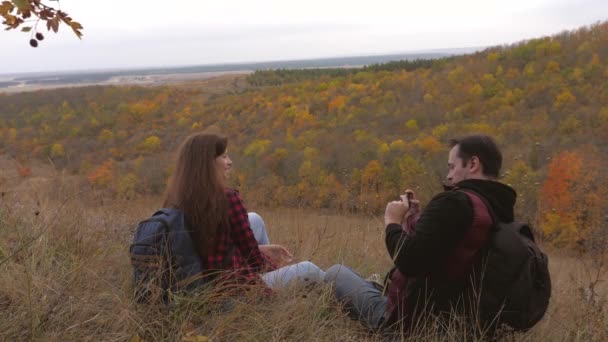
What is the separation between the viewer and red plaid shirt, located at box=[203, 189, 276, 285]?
8.36ft

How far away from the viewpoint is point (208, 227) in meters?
2.44

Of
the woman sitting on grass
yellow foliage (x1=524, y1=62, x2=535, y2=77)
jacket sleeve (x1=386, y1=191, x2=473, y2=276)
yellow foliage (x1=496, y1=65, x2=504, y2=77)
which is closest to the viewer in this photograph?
jacket sleeve (x1=386, y1=191, x2=473, y2=276)

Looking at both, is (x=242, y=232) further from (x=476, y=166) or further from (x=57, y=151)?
(x=57, y=151)

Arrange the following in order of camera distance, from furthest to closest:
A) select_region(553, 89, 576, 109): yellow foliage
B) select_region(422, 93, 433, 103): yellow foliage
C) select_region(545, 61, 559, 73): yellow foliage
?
select_region(422, 93, 433, 103): yellow foliage → select_region(545, 61, 559, 73): yellow foliage → select_region(553, 89, 576, 109): yellow foliage

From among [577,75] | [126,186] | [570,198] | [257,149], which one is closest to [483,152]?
[570,198]

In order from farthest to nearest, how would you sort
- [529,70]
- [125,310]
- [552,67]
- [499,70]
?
1. [499,70]
2. [529,70]
3. [552,67]
4. [125,310]

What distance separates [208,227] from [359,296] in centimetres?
85

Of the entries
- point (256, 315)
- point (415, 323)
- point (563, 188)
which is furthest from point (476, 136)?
point (563, 188)

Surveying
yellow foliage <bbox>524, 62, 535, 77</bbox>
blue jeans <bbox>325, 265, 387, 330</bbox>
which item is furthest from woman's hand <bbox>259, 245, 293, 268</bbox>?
yellow foliage <bbox>524, 62, 535, 77</bbox>

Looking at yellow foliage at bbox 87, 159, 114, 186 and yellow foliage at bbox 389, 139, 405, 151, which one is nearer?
yellow foliage at bbox 87, 159, 114, 186

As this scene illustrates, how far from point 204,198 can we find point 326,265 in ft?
4.99

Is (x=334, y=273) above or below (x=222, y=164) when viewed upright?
below

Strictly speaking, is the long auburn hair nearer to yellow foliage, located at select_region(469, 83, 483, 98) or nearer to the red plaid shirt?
the red plaid shirt

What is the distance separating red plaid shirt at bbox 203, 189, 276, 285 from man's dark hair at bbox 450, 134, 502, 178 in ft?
3.65
